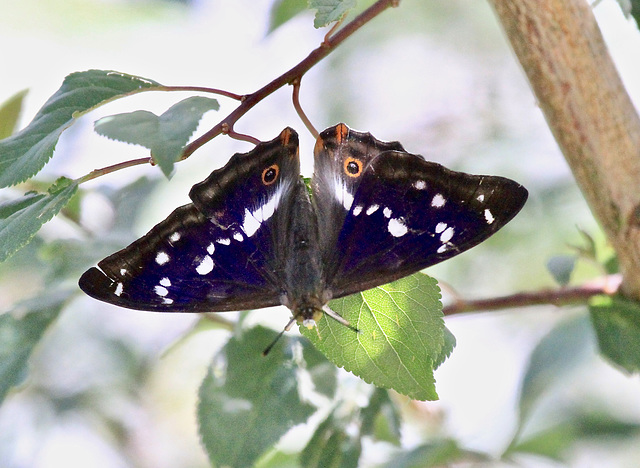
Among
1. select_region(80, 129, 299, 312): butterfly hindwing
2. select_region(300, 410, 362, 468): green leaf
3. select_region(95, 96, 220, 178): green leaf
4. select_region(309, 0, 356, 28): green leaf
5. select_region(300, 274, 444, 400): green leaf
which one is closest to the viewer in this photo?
select_region(95, 96, 220, 178): green leaf

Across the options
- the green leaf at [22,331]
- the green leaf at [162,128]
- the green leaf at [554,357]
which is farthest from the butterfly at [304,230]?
the green leaf at [554,357]

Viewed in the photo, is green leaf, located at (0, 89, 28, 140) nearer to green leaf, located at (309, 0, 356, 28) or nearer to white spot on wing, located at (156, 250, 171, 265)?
white spot on wing, located at (156, 250, 171, 265)

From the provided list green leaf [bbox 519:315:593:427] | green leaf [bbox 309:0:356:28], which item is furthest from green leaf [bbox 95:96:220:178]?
green leaf [bbox 519:315:593:427]

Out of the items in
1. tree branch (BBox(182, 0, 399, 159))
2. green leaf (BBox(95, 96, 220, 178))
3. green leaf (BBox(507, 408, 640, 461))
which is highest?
green leaf (BBox(95, 96, 220, 178))

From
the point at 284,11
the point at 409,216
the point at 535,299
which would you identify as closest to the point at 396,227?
the point at 409,216

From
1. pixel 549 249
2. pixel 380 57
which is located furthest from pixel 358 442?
pixel 380 57

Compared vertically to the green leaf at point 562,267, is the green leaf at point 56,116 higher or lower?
higher

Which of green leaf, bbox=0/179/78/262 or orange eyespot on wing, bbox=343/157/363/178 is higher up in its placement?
green leaf, bbox=0/179/78/262

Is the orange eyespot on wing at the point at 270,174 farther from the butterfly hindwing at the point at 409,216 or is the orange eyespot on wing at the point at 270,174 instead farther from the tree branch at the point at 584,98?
the tree branch at the point at 584,98
